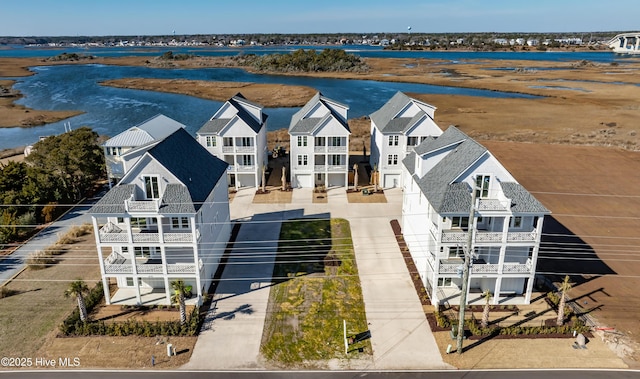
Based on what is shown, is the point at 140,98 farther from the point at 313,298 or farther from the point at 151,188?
the point at 313,298

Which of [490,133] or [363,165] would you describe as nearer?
[363,165]

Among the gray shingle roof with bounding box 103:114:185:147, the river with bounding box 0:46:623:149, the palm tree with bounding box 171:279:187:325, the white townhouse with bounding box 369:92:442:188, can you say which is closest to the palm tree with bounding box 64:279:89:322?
the palm tree with bounding box 171:279:187:325

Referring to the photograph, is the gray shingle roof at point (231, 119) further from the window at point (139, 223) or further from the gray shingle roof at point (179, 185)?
the window at point (139, 223)

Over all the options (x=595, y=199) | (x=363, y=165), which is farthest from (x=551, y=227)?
(x=363, y=165)

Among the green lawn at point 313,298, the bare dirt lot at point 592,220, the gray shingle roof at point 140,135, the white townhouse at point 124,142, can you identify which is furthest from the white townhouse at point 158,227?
the bare dirt lot at point 592,220

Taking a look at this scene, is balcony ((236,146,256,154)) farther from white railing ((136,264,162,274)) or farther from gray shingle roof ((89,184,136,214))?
white railing ((136,264,162,274))

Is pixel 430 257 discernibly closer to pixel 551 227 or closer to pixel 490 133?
pixel 551 227

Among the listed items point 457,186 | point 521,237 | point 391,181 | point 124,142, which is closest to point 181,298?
point 457,186
